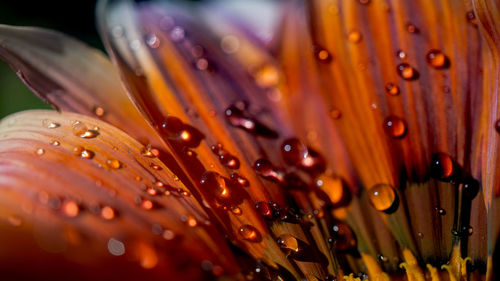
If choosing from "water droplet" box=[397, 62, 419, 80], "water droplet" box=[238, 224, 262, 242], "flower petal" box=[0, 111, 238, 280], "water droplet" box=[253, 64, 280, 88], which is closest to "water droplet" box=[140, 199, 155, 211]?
"flower petal" box=[0, 111, 238, 280]

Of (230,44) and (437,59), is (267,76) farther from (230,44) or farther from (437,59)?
(437,59)

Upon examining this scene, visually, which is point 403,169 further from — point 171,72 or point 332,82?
point 171,72

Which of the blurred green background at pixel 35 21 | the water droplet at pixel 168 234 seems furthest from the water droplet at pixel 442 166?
the blurred green background at pixel 35 21

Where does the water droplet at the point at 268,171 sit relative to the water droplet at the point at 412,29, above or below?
below

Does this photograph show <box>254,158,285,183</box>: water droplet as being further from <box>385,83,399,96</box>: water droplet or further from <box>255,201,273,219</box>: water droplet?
<box>385,83,399,96</box>: water droplet

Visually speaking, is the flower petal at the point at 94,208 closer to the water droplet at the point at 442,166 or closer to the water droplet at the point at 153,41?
the water droplet at the point at 153,41

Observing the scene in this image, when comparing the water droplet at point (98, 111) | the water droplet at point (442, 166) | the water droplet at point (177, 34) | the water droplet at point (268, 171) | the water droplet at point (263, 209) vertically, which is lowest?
the water droplet at point (98, 111)
